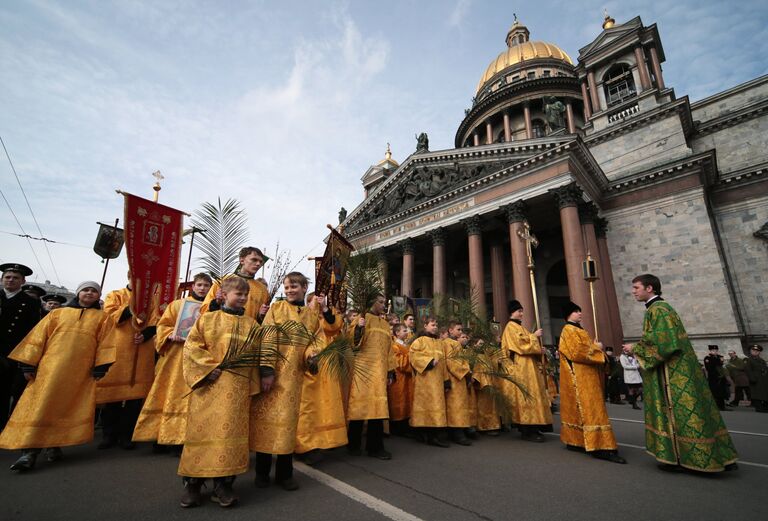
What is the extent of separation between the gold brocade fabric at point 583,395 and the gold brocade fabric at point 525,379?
70 cm

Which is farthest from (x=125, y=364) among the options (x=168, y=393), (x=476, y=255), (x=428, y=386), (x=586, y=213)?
(x=586, y=213)

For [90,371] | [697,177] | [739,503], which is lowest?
[739,503]

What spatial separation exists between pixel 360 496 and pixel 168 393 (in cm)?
246

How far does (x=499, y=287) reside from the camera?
72.3 ft

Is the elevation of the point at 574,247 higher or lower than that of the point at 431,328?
higher

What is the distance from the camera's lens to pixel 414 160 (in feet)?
84.7

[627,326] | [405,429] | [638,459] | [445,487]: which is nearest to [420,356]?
[405,429]

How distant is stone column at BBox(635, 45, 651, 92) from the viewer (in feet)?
74.2

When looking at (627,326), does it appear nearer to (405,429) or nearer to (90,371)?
(405,429)

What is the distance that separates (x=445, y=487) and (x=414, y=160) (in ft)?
79.6

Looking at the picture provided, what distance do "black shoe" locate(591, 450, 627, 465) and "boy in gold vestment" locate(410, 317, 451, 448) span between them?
80.8 inches

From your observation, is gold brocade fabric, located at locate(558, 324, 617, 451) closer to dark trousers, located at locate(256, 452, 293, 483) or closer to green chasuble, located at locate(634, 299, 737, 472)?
green chasuble, located at locate(634, 299, 737, 472)

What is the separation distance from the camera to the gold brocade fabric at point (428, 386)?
5.52 m

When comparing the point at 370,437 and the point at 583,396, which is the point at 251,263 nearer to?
the point at 370,437
